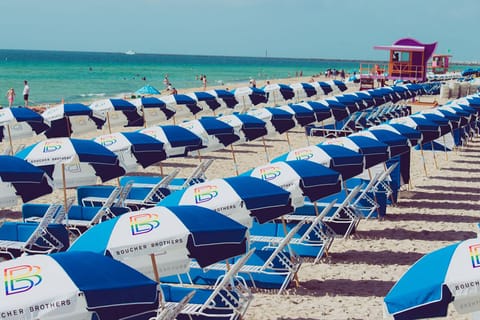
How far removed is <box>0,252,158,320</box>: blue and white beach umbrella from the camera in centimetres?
395

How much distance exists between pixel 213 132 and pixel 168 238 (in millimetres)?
7419

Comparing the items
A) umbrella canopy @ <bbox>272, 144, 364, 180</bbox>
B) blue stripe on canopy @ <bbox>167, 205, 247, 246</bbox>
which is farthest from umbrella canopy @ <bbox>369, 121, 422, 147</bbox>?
blue stripe on canopy @ <bbox>167, 205, 247, 246</bbox>

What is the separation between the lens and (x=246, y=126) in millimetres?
13445

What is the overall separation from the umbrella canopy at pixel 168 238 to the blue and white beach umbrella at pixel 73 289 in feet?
2.47

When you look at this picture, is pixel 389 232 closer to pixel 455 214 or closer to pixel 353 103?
pixel 455 214

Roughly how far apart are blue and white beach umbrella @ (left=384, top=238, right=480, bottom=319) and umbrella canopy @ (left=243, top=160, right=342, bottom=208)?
3.09 m

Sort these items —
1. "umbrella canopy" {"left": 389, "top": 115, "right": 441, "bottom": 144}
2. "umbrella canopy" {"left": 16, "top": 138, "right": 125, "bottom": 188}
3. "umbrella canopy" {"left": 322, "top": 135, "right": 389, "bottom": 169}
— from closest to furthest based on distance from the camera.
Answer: "umbrella canopy" {"left": 16, "top": 138, "right": 125, "bottom": 188}, "umbrella canopy" {"left": 322, "top": 135, "right": 389, "bottom": 169}, "umbrella canopy" {"left": 389, "top": 115, "right": 441, "bottom": 144}

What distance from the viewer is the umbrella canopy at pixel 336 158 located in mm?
8867

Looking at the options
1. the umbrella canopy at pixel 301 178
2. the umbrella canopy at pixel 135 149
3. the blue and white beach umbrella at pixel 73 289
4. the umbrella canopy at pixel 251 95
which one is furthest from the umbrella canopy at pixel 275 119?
the blue and white beach umbrella at pixel 73 289

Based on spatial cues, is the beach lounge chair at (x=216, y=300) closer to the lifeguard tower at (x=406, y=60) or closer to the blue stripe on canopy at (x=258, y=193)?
the blue stripe on canopy at (x=258, y=193)

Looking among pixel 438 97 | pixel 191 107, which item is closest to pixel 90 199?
pixel 191 107

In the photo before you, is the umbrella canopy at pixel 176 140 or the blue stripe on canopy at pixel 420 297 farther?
the umbrella canopy at pixel 176 140

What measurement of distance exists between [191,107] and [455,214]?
1033 cm

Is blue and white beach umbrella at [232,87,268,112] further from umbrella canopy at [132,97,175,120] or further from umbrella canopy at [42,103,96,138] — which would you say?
umbrella canopy at [42,103,96,138]
